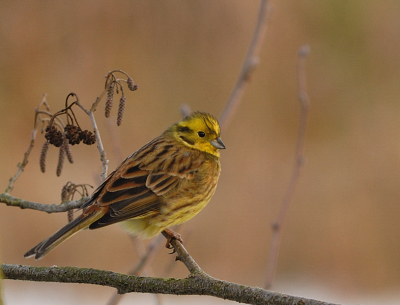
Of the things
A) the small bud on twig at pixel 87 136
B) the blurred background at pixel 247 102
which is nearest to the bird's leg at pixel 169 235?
the small bud on twig at pixel 87 136

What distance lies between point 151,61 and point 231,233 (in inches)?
165

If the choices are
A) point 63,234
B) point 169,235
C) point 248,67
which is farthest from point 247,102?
point 63,234

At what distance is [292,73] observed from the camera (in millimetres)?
12617

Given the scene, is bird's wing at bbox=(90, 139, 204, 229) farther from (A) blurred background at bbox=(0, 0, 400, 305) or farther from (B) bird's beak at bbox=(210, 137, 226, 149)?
(A) blurred background at bbox=(0, 0, 400, 305)

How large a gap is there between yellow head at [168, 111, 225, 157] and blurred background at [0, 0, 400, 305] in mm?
6049

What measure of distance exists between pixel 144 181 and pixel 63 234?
0.85 m

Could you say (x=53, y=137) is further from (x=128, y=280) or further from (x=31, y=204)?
(x=128, y=280)

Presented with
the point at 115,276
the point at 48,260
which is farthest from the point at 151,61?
the point at 115,276

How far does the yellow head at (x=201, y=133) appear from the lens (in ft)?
15.1

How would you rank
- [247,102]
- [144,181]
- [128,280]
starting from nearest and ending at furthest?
1. [128,280]
2. [144,181]
3. [247,102]

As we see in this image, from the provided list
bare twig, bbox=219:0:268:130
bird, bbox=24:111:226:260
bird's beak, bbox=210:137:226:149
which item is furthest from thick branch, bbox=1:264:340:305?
bird's beak, bbox=210:137:226:149

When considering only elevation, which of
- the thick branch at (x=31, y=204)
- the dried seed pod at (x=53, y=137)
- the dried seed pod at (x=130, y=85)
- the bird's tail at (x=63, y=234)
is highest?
the dried seed pod at (x=130, y=85)

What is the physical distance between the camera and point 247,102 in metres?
12.3

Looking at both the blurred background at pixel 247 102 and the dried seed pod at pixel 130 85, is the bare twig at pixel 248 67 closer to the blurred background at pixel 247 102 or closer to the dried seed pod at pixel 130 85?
the dried seed pod at pixel 130 85
